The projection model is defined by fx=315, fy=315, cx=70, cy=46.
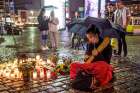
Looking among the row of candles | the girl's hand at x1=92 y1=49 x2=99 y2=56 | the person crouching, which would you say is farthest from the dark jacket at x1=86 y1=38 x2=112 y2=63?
the row of candles

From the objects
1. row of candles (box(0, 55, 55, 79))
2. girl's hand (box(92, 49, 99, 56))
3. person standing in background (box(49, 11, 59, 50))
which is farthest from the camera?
person standing in background (box(49, 11, 59, 50))

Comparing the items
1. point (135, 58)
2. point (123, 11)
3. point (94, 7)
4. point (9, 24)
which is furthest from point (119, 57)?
point (9, 24)

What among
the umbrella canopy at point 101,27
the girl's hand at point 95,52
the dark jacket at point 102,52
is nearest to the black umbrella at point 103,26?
the umbrella canopy at point 101,27

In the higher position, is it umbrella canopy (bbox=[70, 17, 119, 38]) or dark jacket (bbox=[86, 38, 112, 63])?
umbrella canopy (bbox=[70, 17, 119, 38])

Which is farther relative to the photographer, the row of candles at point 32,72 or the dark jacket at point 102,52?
the row of candles at point 32,72

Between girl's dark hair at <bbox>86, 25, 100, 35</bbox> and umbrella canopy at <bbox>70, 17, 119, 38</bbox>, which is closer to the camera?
girl's dark hair at <bbox>86, 25, 100, 35</bbox>

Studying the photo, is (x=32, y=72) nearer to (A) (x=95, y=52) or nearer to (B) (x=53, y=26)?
(A) (x=95, y=52)

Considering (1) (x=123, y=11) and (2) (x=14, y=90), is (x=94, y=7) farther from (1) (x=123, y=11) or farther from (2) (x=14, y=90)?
(2) (x=14, y=90)

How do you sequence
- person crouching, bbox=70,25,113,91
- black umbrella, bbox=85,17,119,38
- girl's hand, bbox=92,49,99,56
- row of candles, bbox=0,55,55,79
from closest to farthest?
person crouching, bbox=70,25,113,91
girl's hand, bbox=92,49,99,56
black umbrella, bbox=85,17,119,38
row of candles, bbox=0,55,55,79

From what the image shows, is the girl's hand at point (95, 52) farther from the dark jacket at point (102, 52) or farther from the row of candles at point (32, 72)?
the row of candles at point (32, 72)

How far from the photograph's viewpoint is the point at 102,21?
8641 mm

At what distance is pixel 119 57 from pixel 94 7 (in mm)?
14602

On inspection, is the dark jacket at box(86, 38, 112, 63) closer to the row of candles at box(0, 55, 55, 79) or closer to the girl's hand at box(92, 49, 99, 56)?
the girl's hand at box(92, 49, 99, 56)

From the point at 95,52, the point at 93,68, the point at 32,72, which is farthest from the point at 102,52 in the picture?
the point at 32,72
